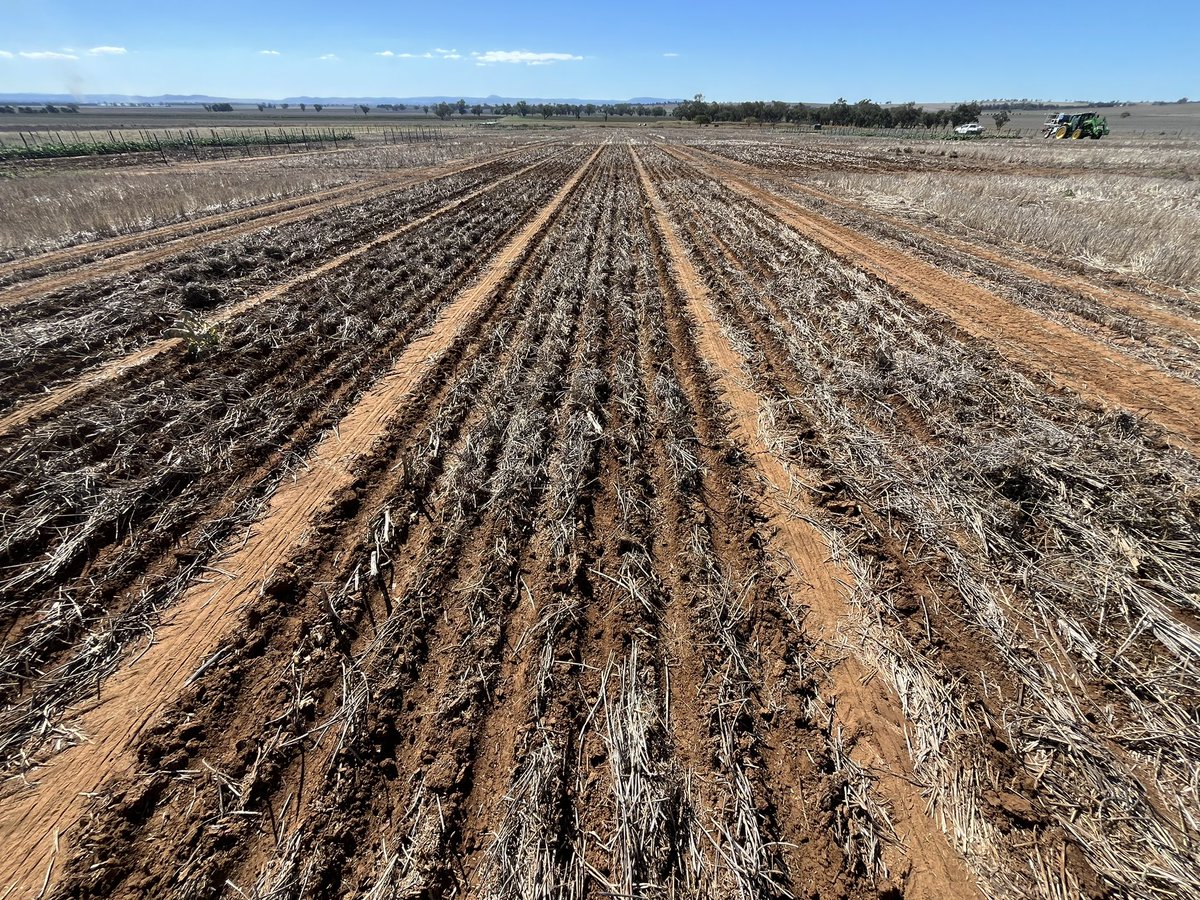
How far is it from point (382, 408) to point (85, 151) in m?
47.9

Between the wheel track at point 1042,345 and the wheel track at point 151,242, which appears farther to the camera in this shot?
the wheel track at point 151,242

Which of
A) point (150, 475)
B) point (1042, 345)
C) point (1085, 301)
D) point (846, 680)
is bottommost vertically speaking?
point (846, 680)

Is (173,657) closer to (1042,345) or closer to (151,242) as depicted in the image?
A: (1042,345)

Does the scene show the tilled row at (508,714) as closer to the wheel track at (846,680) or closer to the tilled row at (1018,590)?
the wheel track at (846,680)

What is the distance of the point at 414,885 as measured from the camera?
2.37 meters

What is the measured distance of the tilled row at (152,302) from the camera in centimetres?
711

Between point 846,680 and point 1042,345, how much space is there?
26.4 feet

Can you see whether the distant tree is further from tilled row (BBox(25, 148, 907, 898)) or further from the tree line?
tilled row (BBox(25, 148, 907, 898))

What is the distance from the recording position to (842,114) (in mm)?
83750

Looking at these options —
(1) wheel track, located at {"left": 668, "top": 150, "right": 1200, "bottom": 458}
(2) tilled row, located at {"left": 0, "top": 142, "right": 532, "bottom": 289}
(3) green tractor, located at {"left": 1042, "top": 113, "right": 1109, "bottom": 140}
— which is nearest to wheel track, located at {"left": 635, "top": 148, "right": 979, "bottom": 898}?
(1) wheel track, located at {"left": 668, "top": 150, "right": 1200, "bottom": 458}

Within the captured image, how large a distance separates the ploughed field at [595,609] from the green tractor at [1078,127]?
185 feet

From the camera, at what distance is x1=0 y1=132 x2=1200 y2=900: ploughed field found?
2.56 meters

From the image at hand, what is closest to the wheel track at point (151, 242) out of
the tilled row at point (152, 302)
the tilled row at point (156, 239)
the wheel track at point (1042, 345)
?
the tilled row at point (156, 239)

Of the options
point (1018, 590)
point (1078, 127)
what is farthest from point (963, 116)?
point (1018, 590)
